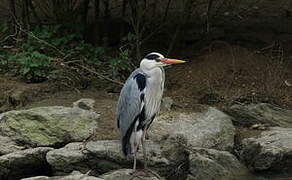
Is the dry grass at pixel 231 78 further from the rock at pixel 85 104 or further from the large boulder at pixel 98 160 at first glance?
the large boulder at pixel 98 160

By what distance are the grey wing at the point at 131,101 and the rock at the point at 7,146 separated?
45.8 inches

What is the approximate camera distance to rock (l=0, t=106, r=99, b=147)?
6.09 meters

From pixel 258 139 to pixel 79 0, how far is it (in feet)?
11.6

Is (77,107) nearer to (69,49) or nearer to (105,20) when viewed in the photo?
(69,49)

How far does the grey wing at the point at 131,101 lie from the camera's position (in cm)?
538

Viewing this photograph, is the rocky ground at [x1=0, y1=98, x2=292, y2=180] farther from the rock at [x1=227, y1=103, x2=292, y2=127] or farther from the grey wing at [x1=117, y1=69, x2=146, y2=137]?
the grey wing at [x1=117, y1=69, x2=146, y2=137]

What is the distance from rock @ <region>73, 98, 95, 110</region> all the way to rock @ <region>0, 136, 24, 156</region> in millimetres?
786

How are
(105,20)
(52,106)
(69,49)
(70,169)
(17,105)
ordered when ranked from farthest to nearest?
(105,20) → (69,49) → (17,105) → (52,106) → (70,169)

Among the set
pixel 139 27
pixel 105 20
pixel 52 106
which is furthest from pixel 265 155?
pixel 105 20

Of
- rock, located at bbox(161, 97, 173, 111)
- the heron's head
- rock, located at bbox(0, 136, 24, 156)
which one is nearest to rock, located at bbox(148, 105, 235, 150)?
rock, located at bbox(161, 97, 173, 111)

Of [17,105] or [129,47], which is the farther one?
[129,47]

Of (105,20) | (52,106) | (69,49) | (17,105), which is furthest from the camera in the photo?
(105,20)

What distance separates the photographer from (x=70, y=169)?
571 cm

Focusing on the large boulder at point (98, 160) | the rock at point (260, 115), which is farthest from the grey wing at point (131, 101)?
the rock at point (260, 115)
